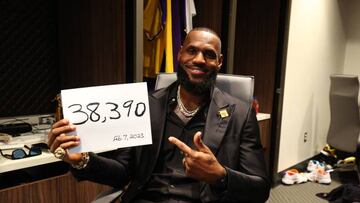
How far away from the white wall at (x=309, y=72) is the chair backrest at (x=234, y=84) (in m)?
1.56

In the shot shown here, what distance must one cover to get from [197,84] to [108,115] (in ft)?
1.40

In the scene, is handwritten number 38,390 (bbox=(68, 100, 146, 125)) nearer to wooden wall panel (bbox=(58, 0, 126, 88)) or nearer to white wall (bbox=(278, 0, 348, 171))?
wooden wall panel (bbox=(58, 0, 126, 88))

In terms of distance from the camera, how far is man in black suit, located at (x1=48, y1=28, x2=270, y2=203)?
4.17 feet

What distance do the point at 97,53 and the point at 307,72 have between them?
7.80 feet

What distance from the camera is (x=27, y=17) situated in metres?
1.87

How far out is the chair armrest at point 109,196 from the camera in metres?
1.18

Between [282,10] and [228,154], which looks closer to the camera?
[228,154]

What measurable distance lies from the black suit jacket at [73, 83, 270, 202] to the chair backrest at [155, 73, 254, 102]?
13cm

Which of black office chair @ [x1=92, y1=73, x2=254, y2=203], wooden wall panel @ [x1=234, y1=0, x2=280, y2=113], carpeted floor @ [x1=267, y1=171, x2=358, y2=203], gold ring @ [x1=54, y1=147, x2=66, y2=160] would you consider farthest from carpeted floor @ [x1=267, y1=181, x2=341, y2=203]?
gold ring @ [x1=54, y1=147, x2=66, y2=160]

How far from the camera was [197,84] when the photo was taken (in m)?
1.35

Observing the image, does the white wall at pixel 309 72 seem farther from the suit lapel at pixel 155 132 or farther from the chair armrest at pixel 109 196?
the chair armrest at pixel 109 196

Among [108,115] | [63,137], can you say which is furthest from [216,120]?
[63,137]

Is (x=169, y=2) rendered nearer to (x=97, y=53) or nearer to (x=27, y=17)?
(x=97, y=53)

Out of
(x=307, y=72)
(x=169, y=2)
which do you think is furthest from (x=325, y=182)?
(x=169, y=2)
